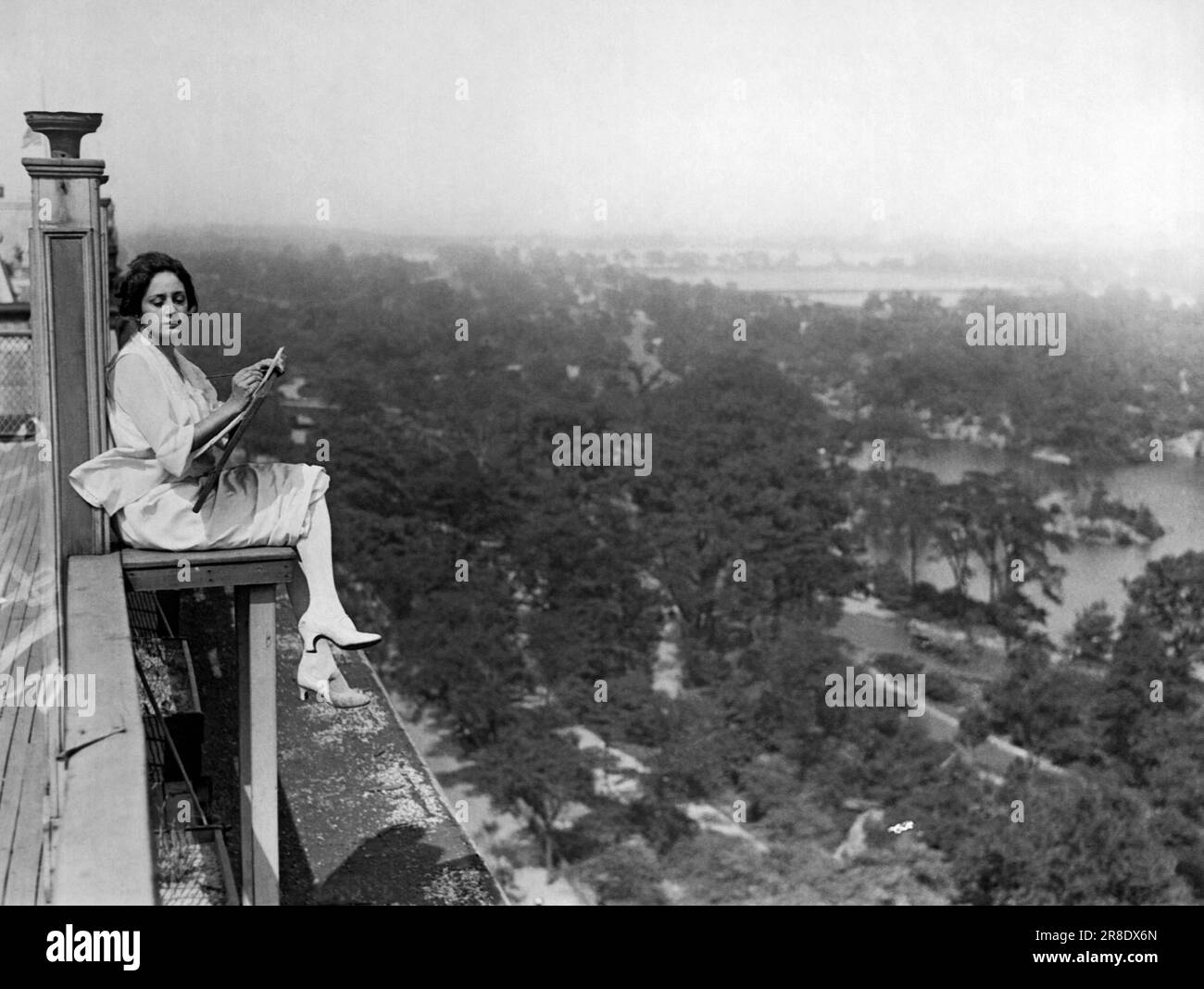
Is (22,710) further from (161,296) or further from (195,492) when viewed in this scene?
(161,296)

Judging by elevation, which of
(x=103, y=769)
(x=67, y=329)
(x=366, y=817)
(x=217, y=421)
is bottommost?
(x=366, y=817)

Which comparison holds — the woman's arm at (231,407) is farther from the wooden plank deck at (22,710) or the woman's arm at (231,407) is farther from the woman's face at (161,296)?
the wooden plank deck at (22,710)

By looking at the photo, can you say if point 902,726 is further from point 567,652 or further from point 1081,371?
point 1081,371

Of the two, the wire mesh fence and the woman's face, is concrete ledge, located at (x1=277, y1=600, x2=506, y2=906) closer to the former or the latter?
the woman's face

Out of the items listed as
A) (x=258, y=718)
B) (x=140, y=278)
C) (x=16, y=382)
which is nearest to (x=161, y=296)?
Answer: (x=140, y=278)

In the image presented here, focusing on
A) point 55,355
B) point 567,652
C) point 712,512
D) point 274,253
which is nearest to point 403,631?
point 567,652
